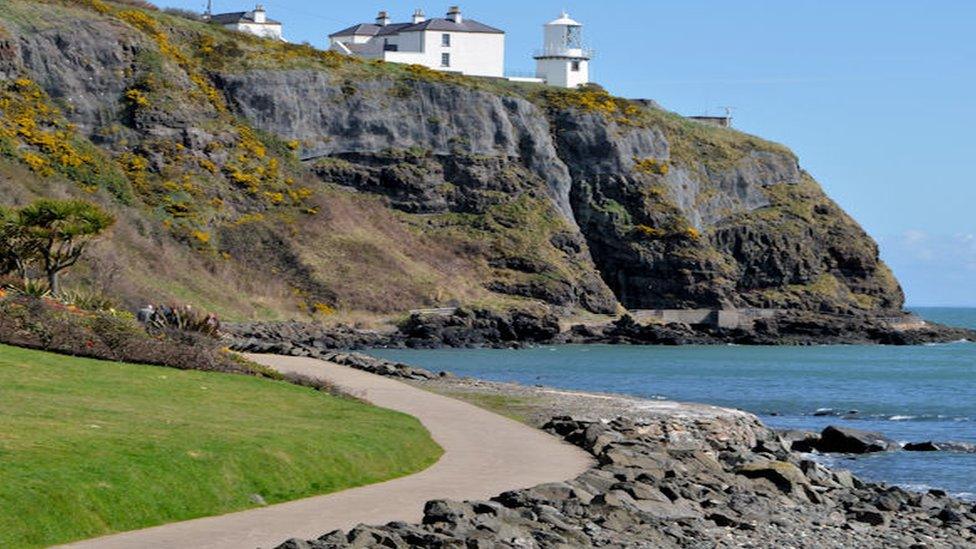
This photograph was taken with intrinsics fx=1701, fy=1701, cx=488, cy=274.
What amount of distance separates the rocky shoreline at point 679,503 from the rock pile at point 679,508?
2 centimetres

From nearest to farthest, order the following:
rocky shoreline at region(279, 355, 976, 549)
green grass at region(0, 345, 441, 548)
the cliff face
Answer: green grass at region(0, 345, 441, 548) → rocky shoreline at region(279, 355, 976, 549) → the cliff face

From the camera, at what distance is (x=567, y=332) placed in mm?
102688

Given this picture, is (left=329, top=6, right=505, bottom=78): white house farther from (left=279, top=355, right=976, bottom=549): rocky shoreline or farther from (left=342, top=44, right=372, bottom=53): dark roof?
(left=279, top=355, right=976, bottom=549): rocky shoreline

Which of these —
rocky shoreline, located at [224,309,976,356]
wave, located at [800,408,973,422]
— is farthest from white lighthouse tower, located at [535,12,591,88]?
wave, located at [800,408,973,422]

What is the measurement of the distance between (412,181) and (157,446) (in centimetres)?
9293

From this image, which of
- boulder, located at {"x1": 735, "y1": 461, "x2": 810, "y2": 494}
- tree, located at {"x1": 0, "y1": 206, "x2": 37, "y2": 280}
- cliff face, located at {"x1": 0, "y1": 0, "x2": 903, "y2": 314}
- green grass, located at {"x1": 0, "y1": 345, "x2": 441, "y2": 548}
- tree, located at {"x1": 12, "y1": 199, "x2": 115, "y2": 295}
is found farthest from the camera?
cliff face, located at {"x1": 0, "y1": 0, "x2": 903, "y2": 314}

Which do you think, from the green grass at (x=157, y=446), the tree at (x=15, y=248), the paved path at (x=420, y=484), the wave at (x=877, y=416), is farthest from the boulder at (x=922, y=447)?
the tree at (x=15, y=248)

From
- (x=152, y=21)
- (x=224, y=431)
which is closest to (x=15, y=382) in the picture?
(x=224, y=431)

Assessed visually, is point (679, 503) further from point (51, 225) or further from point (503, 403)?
point (51, 225)

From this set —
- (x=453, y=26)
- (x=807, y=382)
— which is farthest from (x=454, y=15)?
(x=807, y=382)

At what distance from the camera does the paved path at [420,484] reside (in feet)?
59.6

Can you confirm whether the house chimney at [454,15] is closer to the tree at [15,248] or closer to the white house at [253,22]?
the white house at [253,22]

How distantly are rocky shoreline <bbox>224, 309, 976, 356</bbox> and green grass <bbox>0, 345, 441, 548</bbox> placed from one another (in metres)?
39.3

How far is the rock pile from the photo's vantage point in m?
18.6
